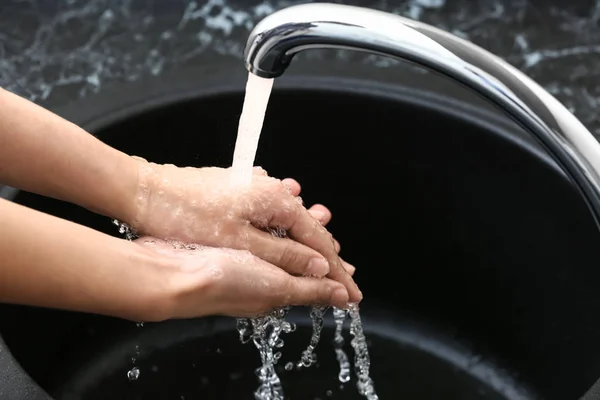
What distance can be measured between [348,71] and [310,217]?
0.89 ft

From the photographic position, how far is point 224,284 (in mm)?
695

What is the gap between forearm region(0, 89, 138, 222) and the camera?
2.43 ft

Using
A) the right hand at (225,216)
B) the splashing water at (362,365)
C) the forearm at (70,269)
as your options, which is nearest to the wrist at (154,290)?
the forearm at (70,269)

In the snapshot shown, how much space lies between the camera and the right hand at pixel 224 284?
0.67 m

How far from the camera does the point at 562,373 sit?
971 mm

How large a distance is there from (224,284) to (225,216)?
13 cm

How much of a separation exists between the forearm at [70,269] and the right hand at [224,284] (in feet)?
0.07

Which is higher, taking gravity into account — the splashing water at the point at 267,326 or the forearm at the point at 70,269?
the splashing water at the point at 267,326

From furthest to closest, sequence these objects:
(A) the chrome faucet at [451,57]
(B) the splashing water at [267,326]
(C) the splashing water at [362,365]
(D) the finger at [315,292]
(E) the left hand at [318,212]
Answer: (C) the splashing water at [362,365] → (E) the left hand at [318,212] → (D) the finger at [315,292] → (B) the splashing water at [267,326] → (A) the chrome faucet at [451,57]

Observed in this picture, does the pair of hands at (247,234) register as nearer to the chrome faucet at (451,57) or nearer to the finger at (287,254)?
the finger at (287,254)

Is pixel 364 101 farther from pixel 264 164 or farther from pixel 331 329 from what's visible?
pixel 331 329

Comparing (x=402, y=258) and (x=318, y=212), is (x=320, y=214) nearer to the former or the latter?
(x=318, y=212)

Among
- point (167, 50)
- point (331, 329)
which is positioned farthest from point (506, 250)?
point (167, 50)

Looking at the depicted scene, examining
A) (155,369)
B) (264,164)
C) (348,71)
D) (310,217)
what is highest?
(348,71)
